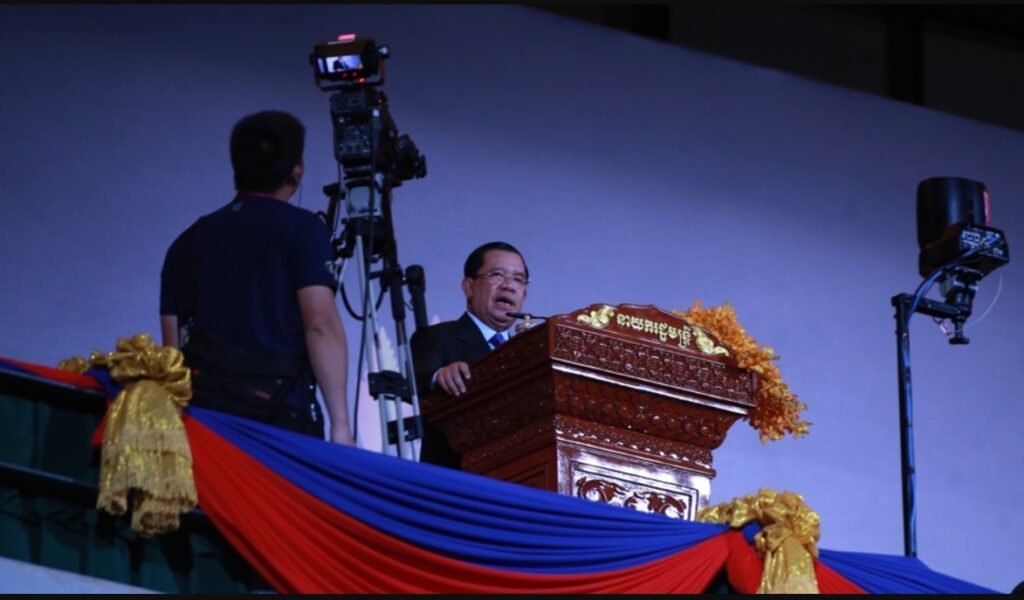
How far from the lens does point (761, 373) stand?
4.25 meters

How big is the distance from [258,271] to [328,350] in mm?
222

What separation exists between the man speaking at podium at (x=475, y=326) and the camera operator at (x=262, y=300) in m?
0.70

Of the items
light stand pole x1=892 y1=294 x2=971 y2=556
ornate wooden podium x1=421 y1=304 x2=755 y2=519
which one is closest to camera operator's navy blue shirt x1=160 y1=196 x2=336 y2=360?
ornate wooden podium x1=421 y1=304 x2=755 y2=519

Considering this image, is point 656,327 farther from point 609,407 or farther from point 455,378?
point 455,378

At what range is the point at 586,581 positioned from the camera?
141 inches

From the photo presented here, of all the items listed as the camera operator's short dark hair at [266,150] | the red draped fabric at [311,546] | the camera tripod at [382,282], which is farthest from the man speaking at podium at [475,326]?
the red draped fabric at [311,546]

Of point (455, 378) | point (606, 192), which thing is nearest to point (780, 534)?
point (455, 378)

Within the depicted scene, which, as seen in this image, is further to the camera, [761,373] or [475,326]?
[475,326]

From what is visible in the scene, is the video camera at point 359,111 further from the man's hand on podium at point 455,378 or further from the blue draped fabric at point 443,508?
the blue draped fabric at point 443,508

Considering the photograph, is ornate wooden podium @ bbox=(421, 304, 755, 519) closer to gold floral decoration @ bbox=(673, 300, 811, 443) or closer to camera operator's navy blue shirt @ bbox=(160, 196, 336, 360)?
gold floral decoration @ bbox=(673, 300, 811, 443)

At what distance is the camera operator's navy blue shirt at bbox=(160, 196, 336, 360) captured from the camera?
368 cm

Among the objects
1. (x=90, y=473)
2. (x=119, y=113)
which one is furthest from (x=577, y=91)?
(x=90, y=473)

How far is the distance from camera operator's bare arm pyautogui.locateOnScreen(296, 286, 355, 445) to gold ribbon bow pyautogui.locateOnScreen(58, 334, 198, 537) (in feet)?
0.95

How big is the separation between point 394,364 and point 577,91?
49.9 inches
